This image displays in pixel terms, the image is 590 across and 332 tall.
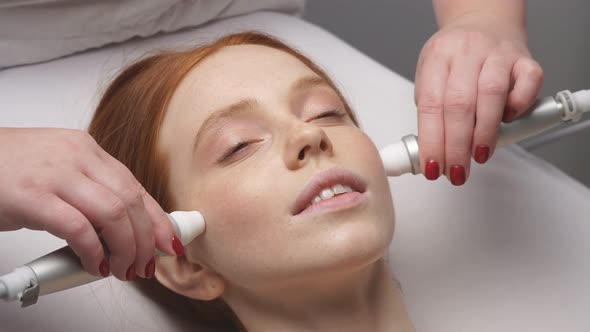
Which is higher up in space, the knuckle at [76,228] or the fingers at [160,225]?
the knuckle at [76,228]

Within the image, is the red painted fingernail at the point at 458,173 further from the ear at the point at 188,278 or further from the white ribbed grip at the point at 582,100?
the ear at the point at 188,278

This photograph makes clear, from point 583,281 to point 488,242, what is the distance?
5.7 inches

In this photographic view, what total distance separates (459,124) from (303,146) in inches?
7.9

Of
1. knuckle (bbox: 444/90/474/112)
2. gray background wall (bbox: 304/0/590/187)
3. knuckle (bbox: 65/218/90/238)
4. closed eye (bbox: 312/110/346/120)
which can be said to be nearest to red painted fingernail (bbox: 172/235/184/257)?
knuckle (bbox: 65/218/90/238)

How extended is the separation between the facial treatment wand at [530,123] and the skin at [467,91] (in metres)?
0.02

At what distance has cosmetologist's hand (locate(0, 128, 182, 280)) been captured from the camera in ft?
2.87

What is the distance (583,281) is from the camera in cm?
130

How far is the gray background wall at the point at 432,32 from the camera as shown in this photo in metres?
2.08

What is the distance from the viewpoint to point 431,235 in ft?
4.44

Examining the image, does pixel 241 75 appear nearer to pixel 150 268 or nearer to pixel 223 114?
pixel 223 114

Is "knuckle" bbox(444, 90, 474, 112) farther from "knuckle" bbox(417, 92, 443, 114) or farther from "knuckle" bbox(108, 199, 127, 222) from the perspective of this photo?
"knuckle" bbox(108, 199, 127, 222)

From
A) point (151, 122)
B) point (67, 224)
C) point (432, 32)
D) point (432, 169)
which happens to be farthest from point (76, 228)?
point (432, 32)

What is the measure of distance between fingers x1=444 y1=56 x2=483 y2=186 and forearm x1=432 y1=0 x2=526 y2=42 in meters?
0.18

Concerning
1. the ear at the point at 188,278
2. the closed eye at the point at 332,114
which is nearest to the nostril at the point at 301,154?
the closed eye at the point at 332,114
